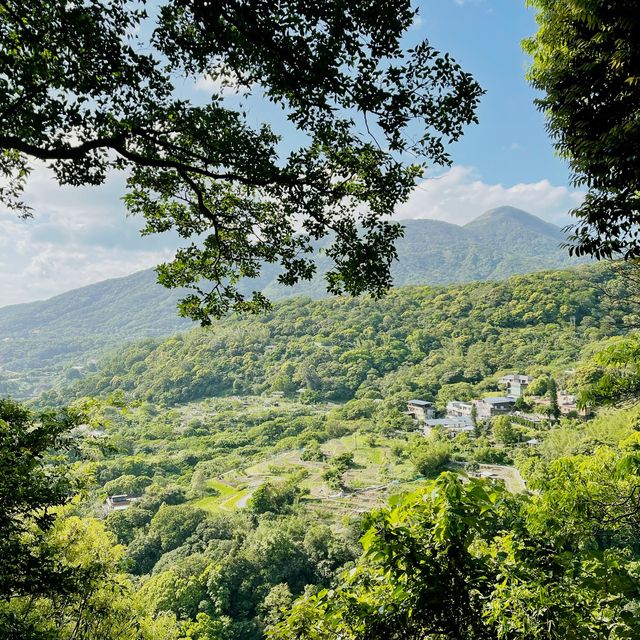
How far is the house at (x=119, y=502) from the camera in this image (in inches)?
1241

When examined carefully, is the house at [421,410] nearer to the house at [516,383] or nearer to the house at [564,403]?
the house at [516,383]

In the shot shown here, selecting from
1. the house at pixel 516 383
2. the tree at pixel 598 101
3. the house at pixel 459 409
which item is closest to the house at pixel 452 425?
the house at pixel 459 409

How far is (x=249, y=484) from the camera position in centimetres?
3575

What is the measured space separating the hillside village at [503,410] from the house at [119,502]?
2948 cm

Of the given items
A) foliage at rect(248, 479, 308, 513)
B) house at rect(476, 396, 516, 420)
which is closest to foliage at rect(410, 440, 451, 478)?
foliage at rect(248, 479, 308, 513)

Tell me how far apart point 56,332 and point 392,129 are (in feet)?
748

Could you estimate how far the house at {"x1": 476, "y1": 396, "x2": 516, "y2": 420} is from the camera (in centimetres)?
4469

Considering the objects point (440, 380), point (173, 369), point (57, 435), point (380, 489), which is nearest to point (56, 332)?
point (173, 369)

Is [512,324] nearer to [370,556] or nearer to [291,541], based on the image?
[291,541]

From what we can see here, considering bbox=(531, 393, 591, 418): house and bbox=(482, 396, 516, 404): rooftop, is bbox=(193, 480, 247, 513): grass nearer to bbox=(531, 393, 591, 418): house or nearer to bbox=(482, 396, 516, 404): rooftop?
bbox=(482, 396, 516, 404): rooftop

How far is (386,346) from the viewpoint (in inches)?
2958

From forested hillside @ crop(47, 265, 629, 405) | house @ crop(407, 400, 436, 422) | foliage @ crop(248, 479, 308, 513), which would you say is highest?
forested hillside @ crop(47, 265, 629, 405)

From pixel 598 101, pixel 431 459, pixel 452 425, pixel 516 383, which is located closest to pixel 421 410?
pixel 452 425

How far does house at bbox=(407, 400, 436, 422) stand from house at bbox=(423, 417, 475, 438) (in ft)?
11.2
